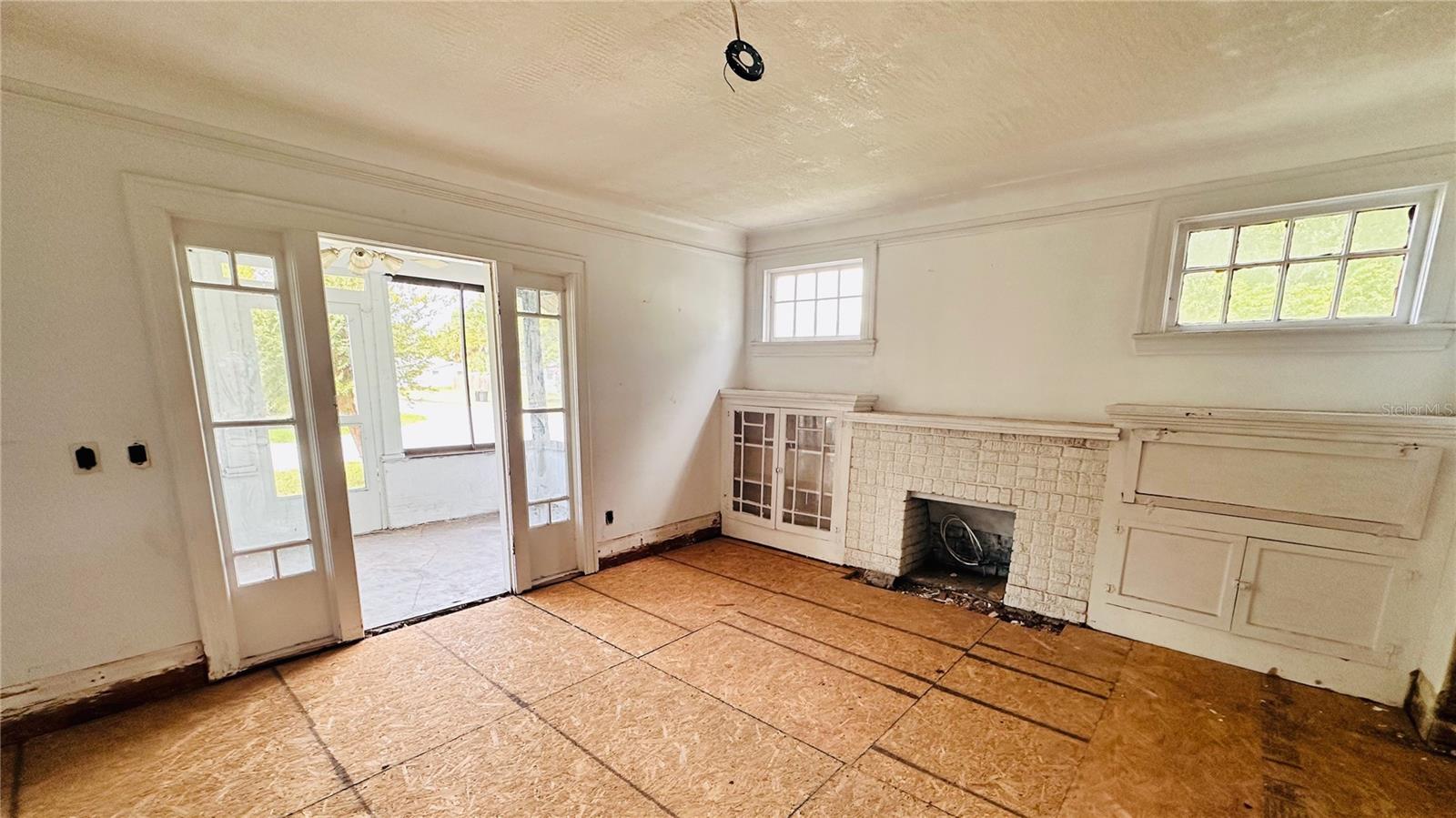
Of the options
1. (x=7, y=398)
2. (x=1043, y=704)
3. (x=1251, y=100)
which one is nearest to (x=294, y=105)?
(x=7, y=398)

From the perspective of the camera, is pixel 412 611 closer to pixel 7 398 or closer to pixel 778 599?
pixel 7 398

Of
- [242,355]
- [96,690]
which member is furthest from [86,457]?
[96,690]

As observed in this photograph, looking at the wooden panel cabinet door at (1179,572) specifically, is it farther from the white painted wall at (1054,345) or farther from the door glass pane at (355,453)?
the door glass pane at (355,453)

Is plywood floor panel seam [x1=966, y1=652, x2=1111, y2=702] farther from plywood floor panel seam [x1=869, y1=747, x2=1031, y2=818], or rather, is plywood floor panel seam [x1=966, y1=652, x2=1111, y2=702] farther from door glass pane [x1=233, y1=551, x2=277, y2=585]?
door glass pane [x1=233, y1=551, x2=277, y2=585]

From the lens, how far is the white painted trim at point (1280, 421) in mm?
2240

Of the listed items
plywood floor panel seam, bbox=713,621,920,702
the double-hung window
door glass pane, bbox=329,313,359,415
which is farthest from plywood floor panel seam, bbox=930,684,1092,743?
door glass pane, bbox=329,313,359,415

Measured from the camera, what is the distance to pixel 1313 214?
2.60 meters

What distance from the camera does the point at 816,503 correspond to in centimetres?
414

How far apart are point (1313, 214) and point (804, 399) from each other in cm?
301

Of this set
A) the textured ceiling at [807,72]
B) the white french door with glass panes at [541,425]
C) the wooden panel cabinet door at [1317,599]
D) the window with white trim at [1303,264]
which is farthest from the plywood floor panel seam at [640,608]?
the window with white trim at [1303,264]

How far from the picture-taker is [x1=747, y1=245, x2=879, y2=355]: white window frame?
4.03 m

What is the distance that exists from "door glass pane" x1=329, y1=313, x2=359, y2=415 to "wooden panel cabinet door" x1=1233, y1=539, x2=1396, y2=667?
6.63 metres

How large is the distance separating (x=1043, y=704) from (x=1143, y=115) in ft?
9.24

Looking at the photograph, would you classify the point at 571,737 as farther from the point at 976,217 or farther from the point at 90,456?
the point at 976,217
